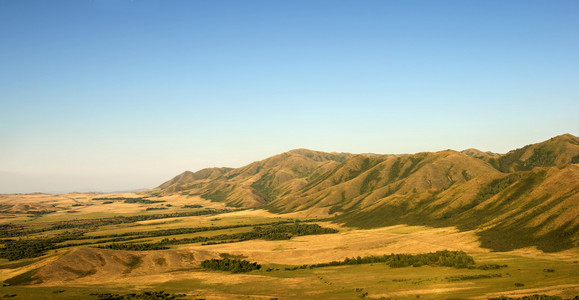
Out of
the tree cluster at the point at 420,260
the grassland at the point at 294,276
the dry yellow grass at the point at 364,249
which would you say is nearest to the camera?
the grassland at the point at 294,276

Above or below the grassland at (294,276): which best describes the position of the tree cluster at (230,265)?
below

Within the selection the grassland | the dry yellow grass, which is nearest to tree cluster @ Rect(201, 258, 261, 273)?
the grassland

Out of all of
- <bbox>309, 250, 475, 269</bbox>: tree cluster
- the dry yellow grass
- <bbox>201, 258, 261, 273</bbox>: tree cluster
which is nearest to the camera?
<bbox>309, 250, 475, 269</bbox>: tree cluster

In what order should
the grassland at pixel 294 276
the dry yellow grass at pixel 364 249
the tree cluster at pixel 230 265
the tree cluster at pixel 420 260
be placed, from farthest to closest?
1. the dry yellow grass at pixel 364 249
2. the tree cluster at pixel 230 265
3. the tree cluster at pixel 420 260
4. the grassland at pixel 294 276

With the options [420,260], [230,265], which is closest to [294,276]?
[230,265]

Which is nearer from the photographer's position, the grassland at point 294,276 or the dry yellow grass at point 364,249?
the grassland at point 294,276

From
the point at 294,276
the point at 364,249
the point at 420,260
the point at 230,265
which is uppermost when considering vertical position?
the point at 420,260

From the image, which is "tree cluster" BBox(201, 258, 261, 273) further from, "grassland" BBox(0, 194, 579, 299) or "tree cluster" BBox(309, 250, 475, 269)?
"tree cluster" BBox(309, 250, 475, 269)

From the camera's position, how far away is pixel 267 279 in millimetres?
124000

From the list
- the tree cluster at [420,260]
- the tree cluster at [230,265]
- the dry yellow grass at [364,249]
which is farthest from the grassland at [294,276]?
the tree cluster at [420,260]

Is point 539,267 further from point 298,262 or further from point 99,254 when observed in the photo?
point 99,254

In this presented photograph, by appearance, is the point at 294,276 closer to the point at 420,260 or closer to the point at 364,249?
the point at 420,260

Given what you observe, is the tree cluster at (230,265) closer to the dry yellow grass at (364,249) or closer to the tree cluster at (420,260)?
the dry yellow grass at (364,249)

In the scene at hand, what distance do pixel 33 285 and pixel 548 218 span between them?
208 metres
